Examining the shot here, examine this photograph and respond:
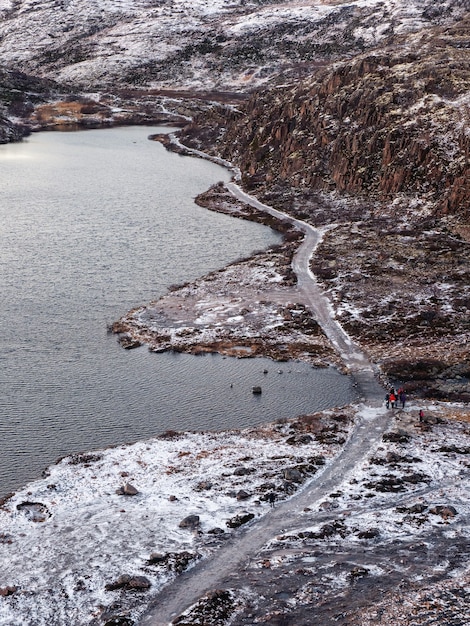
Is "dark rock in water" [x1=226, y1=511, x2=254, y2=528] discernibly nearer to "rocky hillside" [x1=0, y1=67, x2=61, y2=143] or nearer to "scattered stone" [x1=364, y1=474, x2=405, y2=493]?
"scattered stone" [x1=364, y1=474, x2=405, y2=493]

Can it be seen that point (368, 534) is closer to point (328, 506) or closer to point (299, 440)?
point (328, 506)

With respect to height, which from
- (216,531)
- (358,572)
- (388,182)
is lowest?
(358,572)

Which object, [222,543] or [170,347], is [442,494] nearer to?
[222,543]

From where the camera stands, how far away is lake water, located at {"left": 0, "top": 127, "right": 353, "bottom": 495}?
46.7 m

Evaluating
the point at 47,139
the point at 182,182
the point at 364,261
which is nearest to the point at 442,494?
the point at 364,261

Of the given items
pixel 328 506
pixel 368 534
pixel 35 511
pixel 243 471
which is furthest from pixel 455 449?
pixel 35 511

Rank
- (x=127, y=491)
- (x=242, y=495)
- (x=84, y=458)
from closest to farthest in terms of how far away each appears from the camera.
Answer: (x=242, y=495), (x=127, y=491), (x=84, y=458)

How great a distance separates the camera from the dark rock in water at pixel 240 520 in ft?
118

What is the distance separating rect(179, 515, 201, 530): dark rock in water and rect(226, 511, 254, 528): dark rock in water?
5.23ft

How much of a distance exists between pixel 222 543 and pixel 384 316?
35021 mm

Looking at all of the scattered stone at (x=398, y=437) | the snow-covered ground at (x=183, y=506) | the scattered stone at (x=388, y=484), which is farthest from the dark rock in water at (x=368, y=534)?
the scattered stone at (x=398, y=437)

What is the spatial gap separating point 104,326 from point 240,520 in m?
29.6

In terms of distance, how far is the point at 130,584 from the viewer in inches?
1246

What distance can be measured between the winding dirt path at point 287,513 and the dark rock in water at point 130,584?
94cm
